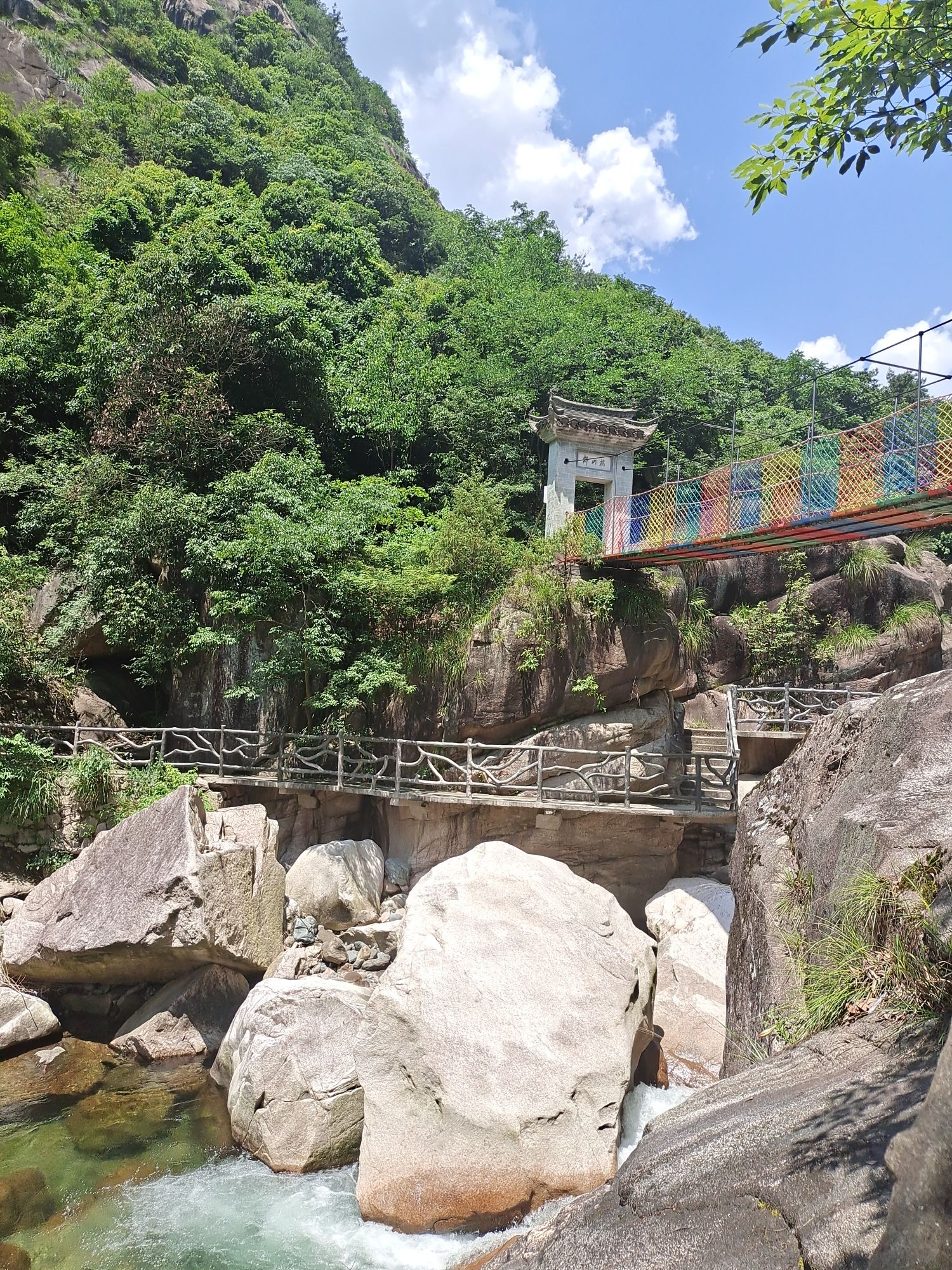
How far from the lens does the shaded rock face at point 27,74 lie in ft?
105

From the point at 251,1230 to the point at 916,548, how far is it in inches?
780

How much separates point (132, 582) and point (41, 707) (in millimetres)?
2642

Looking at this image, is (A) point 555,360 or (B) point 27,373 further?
(A) point 555,360

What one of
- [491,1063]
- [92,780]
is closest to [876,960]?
[491,1063]

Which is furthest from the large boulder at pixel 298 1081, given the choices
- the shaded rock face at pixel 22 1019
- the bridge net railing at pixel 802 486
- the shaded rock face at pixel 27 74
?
the shaded rock face at pixel 27 74

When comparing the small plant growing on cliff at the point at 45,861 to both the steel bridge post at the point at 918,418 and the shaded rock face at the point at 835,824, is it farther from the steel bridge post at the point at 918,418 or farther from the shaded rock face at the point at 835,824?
the steel bridge post at the point at 918,418

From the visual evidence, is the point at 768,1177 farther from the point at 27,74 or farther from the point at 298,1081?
the point at 27,74

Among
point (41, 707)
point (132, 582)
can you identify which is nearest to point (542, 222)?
point (132, 582)

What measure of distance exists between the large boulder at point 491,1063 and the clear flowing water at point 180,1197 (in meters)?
0.30

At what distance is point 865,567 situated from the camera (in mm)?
17781

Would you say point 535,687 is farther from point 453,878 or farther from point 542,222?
point 542,222

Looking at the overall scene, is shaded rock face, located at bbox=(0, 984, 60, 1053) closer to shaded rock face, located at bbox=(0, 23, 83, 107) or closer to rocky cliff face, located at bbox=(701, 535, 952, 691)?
rocky cliff face, located at bbox=(701, 535, 952, 691)

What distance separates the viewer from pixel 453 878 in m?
7.80

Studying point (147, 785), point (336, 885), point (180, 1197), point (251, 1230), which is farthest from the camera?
point (147, 785)
